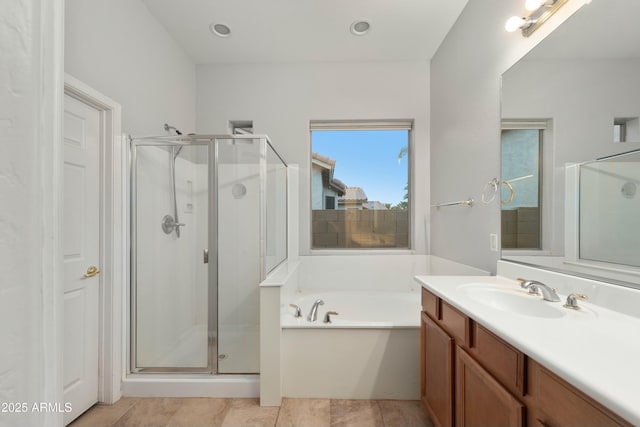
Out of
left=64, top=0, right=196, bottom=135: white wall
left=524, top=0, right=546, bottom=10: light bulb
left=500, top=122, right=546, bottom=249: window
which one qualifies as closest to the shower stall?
left=64, top=0, right=196, bottom=135: white wall

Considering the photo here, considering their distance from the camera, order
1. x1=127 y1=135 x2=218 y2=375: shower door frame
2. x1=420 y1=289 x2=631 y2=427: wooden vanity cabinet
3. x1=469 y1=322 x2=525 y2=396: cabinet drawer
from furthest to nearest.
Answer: x1=127 y1=135 x2=218 y2=375: shower door frame
x1=469 y1=322 x2=525 y2=396: cabinet drawer
x1=420 y1=289 x2=631 y2=427: wooden vanity cabinet

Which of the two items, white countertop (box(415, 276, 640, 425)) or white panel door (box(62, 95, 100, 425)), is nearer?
white countertop (box(415, 276, 640, 425))

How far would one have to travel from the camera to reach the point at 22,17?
12.5 inches

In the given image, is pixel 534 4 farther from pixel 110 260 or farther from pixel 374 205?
pixel 110 260

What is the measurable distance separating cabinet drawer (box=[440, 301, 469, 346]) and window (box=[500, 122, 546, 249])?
2.05 feet

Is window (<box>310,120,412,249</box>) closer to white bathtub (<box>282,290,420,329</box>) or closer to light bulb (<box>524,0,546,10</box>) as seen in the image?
white bathtub (<box>282,290,420,329</box>)

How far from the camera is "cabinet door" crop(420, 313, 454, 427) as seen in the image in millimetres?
1247

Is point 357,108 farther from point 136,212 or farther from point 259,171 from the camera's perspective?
point 136,212

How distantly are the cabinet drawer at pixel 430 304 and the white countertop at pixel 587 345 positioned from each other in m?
0.24

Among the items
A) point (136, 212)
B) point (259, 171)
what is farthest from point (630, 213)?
point (136, 212)

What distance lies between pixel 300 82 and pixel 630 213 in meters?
2.67

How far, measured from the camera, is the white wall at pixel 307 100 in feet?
9.14

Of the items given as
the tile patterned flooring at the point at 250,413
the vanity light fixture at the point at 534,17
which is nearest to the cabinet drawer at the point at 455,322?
the tile patterned flooring at the point at 250,413

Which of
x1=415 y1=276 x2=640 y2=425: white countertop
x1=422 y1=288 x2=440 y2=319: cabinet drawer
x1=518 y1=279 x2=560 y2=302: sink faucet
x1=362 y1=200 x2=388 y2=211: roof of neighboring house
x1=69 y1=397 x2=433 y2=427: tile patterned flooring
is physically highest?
x1=362 y1=200 x2=388 y2=211: roof of neighboring house
